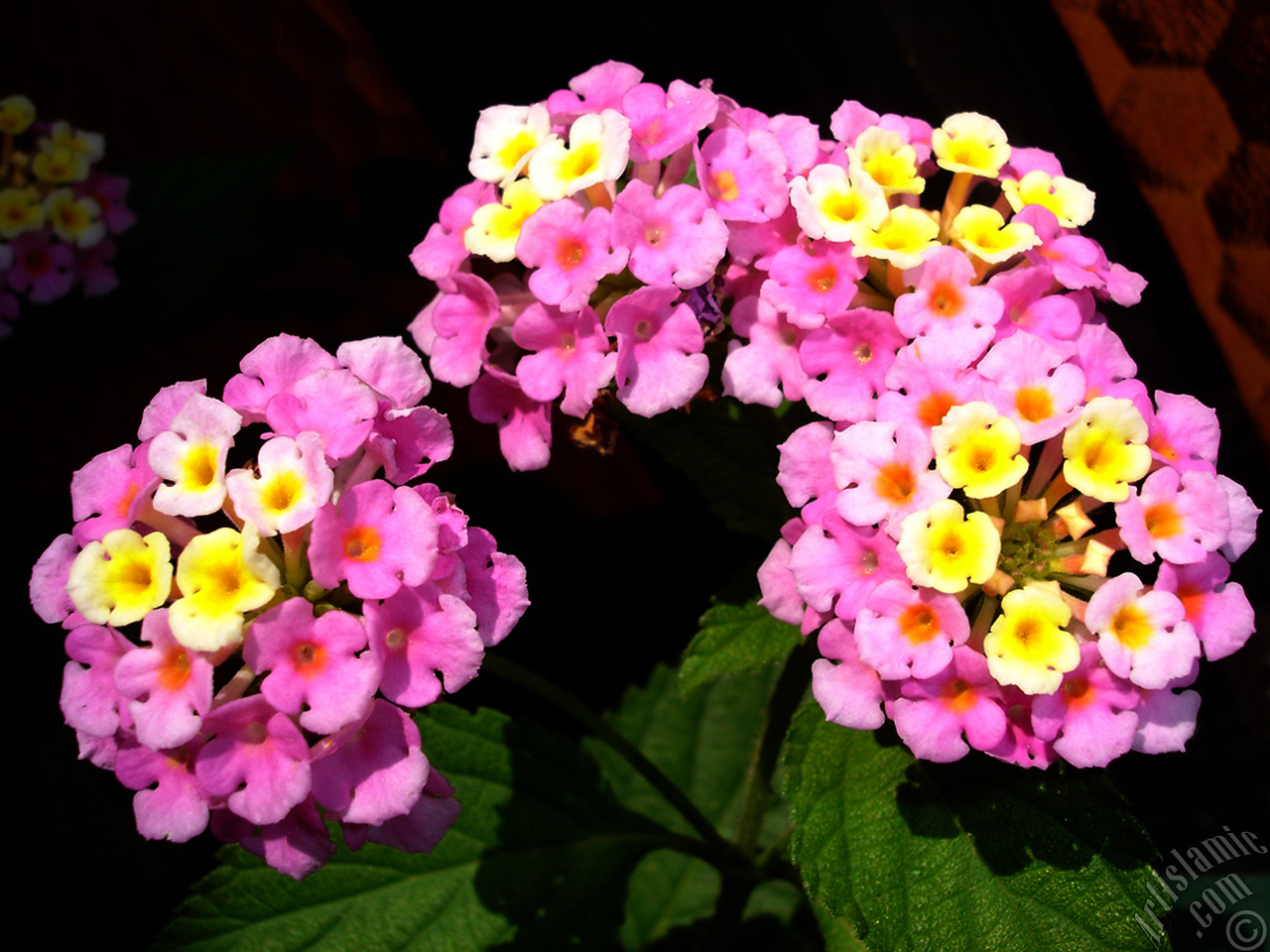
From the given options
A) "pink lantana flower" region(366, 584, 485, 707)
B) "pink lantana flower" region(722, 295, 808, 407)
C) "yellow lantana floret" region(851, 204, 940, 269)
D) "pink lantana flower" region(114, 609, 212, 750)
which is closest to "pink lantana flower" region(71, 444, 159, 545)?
"pink lantana flower" region(114, 609, 212, 750)

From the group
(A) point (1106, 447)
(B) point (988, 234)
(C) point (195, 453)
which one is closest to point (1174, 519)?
(A) point (1106, 447)

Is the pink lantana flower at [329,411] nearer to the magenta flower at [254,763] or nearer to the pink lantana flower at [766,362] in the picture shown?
the magenta flower at [254,763]

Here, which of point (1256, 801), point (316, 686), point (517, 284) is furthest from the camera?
point (1256, 801)

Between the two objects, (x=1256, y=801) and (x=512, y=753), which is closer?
(x=512, y=753)

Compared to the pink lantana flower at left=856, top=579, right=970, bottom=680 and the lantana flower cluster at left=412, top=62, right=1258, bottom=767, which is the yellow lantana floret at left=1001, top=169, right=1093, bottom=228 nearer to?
the lantana flower cluster at left=412, top=62, right=1258, bottom=767

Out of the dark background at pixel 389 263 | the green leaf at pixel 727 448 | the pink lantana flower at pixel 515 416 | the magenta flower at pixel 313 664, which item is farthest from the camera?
the dark background at pixel 389 263

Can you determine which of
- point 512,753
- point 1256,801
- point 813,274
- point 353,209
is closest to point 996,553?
point 813,274

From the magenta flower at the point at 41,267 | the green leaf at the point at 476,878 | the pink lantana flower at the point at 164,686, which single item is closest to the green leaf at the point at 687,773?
the green leaf at the point at 476,878

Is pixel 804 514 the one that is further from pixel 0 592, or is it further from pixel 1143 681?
pixel 0 592
